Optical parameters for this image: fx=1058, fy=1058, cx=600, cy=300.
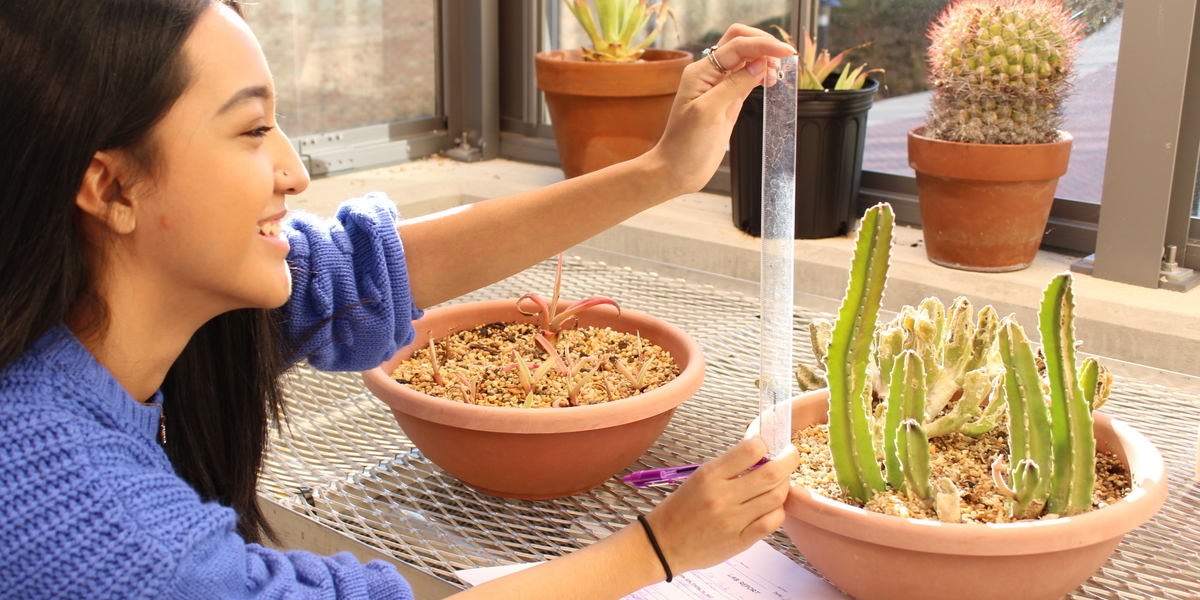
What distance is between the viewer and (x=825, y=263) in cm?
186

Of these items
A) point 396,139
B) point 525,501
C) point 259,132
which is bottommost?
point 525,501

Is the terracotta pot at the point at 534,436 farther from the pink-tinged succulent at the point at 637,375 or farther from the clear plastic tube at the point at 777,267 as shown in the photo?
the clear plastic tube at the point at 777,267

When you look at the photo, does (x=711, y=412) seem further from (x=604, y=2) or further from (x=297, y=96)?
(x=297, y=96)

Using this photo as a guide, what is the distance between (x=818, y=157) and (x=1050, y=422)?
1.23 metres

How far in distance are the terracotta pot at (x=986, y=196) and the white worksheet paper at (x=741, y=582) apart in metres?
1.06

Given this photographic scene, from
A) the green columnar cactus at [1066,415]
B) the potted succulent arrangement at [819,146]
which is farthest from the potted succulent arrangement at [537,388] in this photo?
the potted succulent arrangement at [819,146]

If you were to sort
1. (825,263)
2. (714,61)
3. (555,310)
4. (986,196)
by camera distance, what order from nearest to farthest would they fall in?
1. (714,61)
2. (555,310)
3. (986,196)
4. (825,263)

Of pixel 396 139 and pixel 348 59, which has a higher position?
pixel 348 59

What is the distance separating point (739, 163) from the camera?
6.52ft

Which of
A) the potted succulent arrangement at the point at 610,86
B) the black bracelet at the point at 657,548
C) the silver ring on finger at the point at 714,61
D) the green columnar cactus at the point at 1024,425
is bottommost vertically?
the black bracelet at the point at 657,548

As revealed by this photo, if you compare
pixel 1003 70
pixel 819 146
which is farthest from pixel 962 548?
pixel 819 146

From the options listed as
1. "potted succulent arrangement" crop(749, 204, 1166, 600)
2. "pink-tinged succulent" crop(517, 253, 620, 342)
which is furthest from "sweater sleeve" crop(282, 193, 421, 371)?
"potted succulent arrangement" crop(749, 204, 1166, 600)

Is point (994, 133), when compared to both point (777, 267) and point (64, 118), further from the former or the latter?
point (64, 118)

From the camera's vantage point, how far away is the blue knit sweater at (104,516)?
1.88ft
